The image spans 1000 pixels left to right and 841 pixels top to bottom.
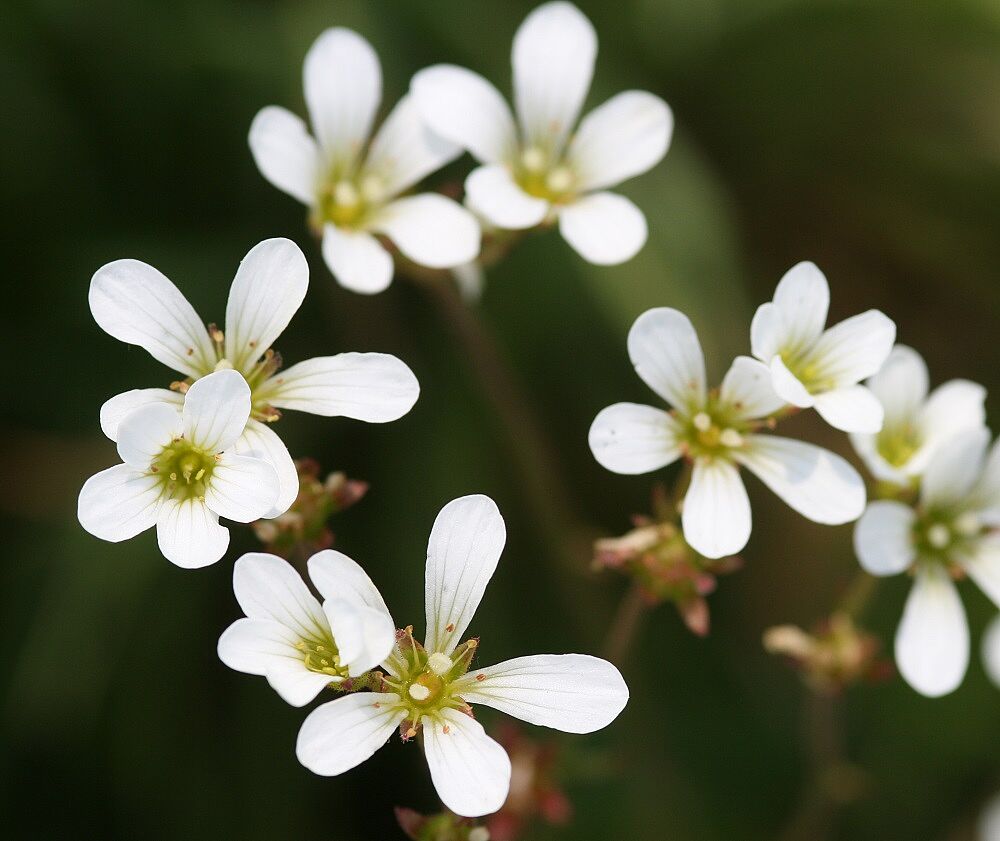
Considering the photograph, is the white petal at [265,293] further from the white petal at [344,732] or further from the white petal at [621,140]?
the white petal at [621,140]

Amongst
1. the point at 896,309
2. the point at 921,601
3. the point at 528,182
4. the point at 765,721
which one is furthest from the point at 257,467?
the point at 896,309

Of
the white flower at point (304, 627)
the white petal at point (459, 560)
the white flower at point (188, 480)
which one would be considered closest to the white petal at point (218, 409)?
the white flower at point (188, 480)

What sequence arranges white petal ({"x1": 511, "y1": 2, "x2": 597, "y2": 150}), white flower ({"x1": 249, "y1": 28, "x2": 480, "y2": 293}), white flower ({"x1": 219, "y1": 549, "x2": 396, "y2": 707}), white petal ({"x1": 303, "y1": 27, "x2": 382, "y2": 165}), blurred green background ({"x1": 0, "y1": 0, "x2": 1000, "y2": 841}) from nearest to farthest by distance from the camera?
white flower ({"x1": 219, "y1": 549, "x2": 396, "y2": 707}) < white flower ({"x1": 249, "y1": 28, "x2": 480, "y2": 293}) < white petal ({"x1": 303, "y1": 27, "x2": 382, "y2": 165}) < white petal ({"x1": 511, "y1": 2, "x2": 597, "y2": 150}) < blurred green background ({"x1": 0, "y1": 0, "x2": 1000, "y2": 841})

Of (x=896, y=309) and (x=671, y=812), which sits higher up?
(x=896, y=309)

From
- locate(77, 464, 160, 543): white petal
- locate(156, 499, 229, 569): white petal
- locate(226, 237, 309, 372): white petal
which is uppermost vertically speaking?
locate(226, 237, 309, 372): white petal

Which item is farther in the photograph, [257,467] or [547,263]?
[547,263]

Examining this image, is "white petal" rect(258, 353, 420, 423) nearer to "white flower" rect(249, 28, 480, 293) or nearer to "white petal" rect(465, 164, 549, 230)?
"white flower" rect(249, 28, 480, 293)

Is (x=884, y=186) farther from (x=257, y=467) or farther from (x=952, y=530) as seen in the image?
(x=257, y=467)

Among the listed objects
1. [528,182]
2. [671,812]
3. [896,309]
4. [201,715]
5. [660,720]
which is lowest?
[671,812]

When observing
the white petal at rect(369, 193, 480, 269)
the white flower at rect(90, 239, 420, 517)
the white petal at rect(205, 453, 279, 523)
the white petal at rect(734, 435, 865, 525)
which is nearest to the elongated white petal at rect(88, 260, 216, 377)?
the white flower at rect(90, 239, 420, 517)
